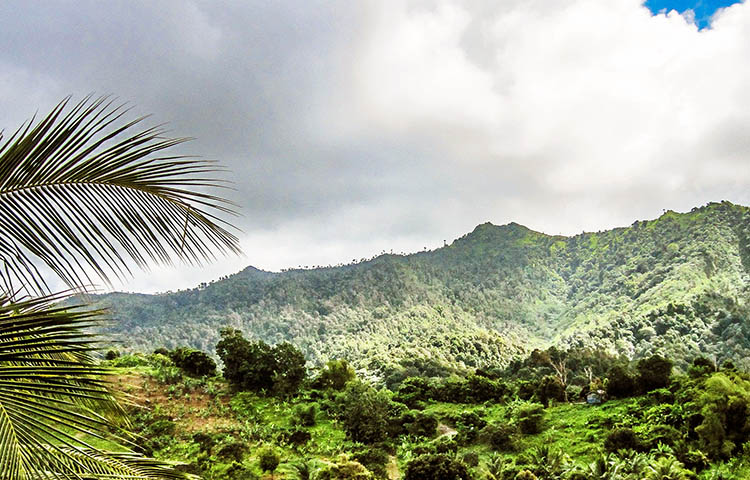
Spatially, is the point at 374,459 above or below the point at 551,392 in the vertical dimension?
below

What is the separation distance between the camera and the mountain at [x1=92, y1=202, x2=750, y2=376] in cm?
4509

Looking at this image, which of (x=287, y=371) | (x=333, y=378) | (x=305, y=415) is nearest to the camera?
(x=305, y=415)

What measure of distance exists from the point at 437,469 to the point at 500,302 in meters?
75.0

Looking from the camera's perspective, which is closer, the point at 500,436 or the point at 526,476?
the point at 526,476

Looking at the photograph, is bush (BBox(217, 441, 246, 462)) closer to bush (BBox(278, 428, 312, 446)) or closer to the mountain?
bush (BBox(278, 428, 312, 446))

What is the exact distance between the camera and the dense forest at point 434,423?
441 inches

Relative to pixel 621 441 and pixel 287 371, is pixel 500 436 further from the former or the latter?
pixel 287 371

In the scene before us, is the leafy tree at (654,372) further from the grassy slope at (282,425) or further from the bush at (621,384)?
the grassy slope at (282,425)

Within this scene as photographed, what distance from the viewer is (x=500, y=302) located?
82.8 m

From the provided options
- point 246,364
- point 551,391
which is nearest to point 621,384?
point 551,391

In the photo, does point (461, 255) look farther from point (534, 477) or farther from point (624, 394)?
point (534, 477)

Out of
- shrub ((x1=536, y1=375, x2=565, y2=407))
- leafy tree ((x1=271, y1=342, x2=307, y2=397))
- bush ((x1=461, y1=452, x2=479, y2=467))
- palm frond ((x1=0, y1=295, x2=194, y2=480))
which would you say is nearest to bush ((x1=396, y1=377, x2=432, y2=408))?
leafy tree ((x1=271, y1=342, x2=307, y2=397))

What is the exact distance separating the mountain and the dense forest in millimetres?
16626

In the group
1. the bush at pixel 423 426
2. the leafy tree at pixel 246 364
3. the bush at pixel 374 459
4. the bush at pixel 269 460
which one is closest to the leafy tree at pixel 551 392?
the bush at pixel 423 426
